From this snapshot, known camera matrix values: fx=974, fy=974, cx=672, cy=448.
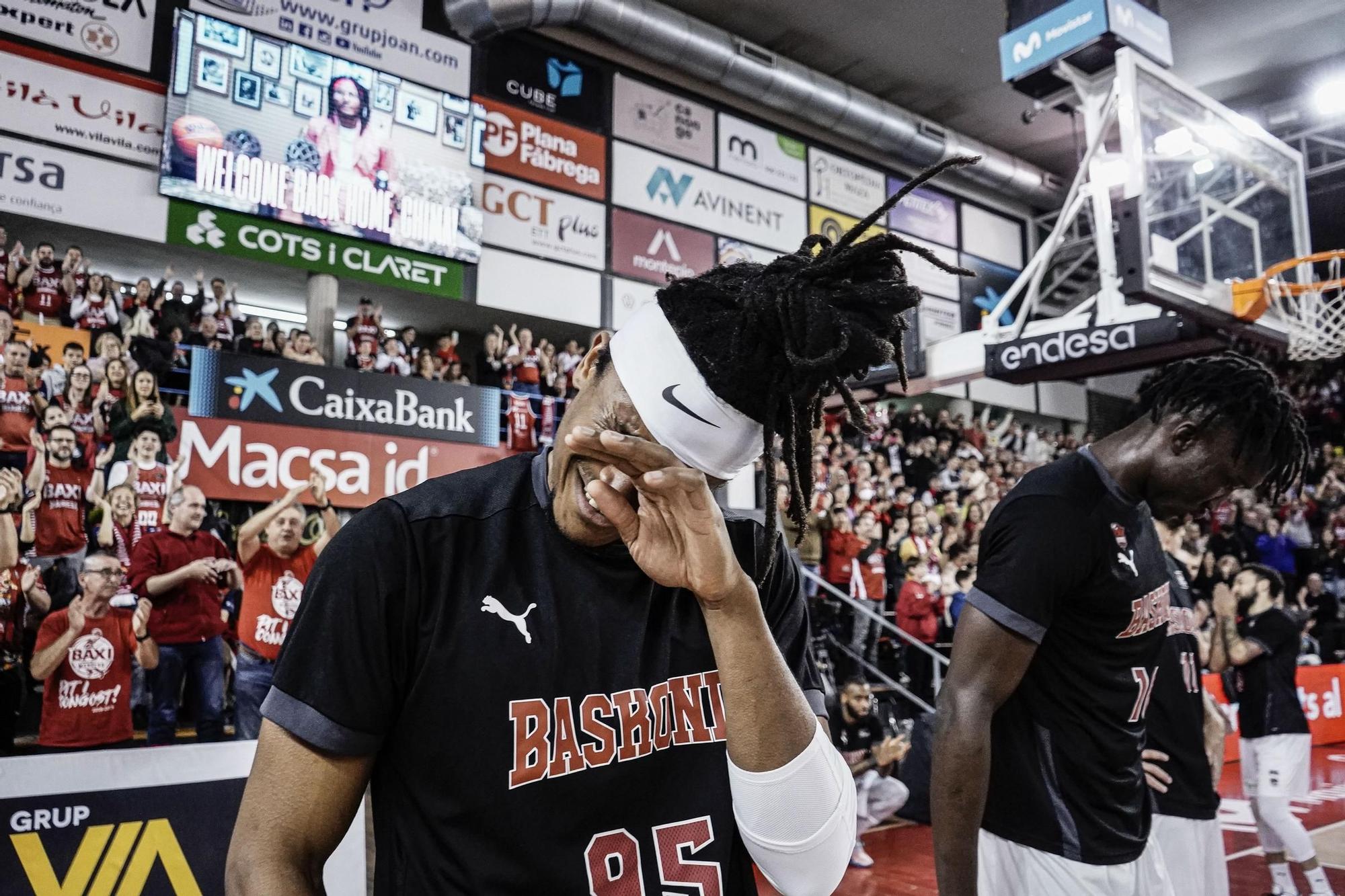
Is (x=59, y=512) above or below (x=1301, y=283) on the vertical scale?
below

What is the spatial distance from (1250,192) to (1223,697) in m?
5.05

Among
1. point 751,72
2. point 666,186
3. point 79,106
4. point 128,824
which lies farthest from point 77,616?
point 751,72

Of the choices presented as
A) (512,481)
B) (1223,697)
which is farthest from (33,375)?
(1223,697)

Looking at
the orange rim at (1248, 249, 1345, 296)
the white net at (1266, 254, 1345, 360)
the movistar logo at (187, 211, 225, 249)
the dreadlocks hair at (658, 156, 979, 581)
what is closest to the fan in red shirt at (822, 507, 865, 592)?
the white net at (1266, 254, 1345, 360)

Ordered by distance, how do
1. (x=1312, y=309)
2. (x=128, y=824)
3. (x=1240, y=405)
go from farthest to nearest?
1. (x=1312, y=309)
2. (x=128, y=824)
3. (x=1240, y=405)

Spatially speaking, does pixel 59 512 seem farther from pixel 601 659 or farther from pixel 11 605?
pixel 601 659

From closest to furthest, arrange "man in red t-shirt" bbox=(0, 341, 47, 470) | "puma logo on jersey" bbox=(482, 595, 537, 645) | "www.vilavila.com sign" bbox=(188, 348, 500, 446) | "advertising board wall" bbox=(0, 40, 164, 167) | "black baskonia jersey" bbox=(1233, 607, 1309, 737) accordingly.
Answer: "puma logo on jersey" bbox=(482, 595, 537, 645) < "black baskonia jersey" bbox=(1233, 607, 1309, 737) < "man in red t-shirt" bbox=(0, 341, 47, 470) < "www.vilavila.com sign" bbox=(188, 348, 500, 446) < "advertising board wall" bbox=(0, 40, 164, 167)

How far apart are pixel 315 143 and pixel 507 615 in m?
10.4

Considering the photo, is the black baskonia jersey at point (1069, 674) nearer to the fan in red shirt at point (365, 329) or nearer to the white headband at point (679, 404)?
the white headband at point (679, 404)

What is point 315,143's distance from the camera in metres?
10.4

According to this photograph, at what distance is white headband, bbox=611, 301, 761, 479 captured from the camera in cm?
125

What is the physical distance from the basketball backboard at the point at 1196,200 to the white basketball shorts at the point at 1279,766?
8.76 feet

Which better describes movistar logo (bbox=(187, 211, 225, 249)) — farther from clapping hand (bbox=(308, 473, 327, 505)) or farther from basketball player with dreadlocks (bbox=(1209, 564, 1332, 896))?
basketball player with dreadlocks (bbox=(1209, 564, 1332, 896))

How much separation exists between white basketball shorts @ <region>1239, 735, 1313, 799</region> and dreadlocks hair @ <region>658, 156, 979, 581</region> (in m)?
5.24
